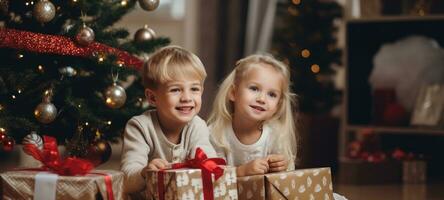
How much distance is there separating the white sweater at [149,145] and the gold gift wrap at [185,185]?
0.59 ft

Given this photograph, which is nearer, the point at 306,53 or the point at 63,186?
the point at 63,186

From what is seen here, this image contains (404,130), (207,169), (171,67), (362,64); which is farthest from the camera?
(362,64)

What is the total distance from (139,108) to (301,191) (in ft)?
2.41

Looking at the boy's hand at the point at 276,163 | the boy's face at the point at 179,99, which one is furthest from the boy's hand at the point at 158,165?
the boy's hand at the point at 276,163

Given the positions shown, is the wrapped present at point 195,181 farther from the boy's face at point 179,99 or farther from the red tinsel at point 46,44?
the red tinsel at point 46,44

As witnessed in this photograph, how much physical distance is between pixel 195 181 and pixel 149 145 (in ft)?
1.22

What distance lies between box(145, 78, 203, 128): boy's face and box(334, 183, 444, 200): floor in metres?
0.85

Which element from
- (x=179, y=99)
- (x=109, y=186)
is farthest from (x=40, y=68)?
(x=109, y=186)

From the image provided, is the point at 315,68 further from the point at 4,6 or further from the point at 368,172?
the point at 4,6

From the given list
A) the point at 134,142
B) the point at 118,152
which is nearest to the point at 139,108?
the point at 134,142

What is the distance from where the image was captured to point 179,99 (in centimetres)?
219

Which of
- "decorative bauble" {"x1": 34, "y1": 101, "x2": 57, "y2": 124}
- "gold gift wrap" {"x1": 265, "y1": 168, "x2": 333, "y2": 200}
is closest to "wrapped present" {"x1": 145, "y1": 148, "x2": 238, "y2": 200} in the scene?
"gold gift wrap" {"x1": 265, "y1": 168, "x2": 333, "y2": 200}

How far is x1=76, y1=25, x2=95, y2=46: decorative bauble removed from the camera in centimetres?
236

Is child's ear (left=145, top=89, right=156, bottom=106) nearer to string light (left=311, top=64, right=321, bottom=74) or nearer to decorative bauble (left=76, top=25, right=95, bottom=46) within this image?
decorative bauble (left=76, top=25, right=95, bottom=46)
